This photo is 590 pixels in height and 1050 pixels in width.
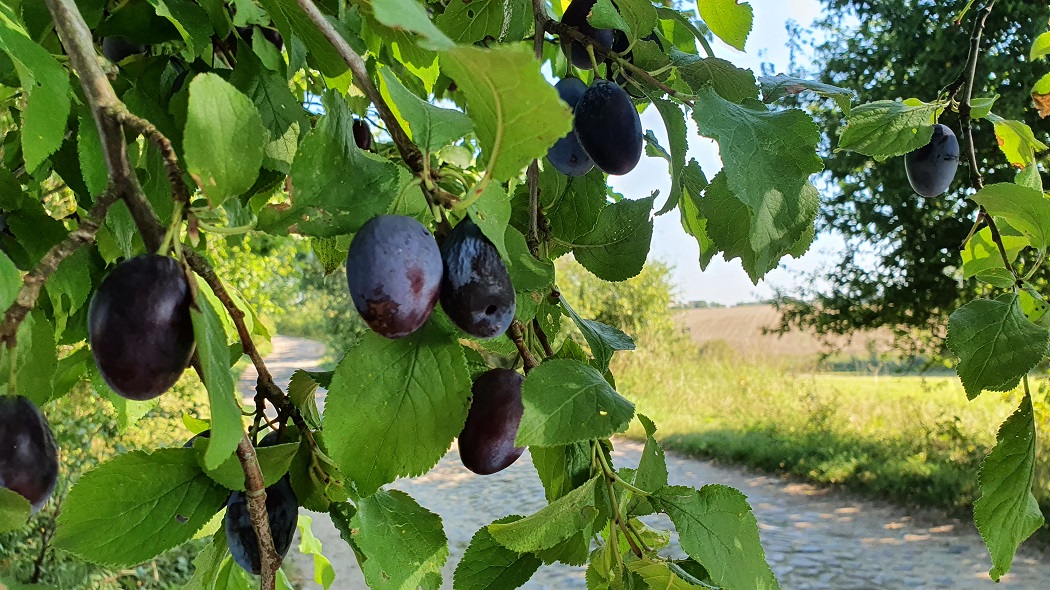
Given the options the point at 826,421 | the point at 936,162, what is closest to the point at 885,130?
the point at 936,162

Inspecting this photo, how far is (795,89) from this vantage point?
0.60 m

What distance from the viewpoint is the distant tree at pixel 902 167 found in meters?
3.96

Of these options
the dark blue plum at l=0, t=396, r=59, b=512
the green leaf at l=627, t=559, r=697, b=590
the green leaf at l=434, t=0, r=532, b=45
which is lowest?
the dark blue plum at l=0, t=396, r=59, b=512

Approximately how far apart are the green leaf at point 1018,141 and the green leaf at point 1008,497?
46 centimetres

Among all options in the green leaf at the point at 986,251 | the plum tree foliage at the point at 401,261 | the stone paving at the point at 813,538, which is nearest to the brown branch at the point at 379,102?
the plum tree foliage at the point at 401,261

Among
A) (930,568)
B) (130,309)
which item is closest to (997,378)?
(130,309)

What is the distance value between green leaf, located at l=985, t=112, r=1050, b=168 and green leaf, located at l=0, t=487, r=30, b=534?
117cm

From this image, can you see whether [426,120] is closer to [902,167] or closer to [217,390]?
[217,390]

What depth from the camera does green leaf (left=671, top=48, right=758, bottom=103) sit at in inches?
22.3

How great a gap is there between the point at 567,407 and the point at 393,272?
0.16 m

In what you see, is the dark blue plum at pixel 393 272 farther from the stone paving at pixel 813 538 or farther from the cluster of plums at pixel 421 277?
the stone paving at pixel 813 538


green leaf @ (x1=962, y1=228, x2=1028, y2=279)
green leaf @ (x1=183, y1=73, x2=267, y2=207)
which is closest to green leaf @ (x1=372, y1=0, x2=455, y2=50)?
green leaf @ (x1=183, y1=73, x2=267, y2=207)

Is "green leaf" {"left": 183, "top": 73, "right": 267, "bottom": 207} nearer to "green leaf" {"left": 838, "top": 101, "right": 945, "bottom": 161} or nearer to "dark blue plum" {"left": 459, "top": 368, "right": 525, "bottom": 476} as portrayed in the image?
"dark blue plum" {"left": 459, "top": 368, "right": 525, "bottom": 476}

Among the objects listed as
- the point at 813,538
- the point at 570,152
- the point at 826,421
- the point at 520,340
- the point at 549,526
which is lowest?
the point at 813,538
